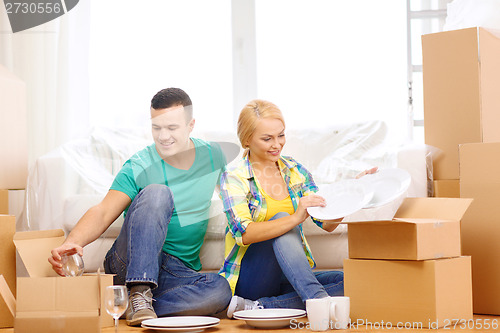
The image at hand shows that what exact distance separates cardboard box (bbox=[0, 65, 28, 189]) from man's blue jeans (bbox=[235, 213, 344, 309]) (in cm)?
96

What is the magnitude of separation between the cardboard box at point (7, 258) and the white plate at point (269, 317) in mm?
681

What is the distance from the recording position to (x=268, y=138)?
6.53ft

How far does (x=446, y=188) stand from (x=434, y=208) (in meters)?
0.50

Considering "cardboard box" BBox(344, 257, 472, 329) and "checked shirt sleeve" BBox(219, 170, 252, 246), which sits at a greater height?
"checked shirt sleeve" BBox(219, 170, 252, 246)

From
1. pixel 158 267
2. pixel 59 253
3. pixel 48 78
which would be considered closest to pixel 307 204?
pixel 158 267

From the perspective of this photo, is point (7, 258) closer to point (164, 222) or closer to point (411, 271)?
point (164, 222)

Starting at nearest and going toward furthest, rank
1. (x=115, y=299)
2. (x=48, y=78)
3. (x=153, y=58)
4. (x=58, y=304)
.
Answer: (x=115, y=299)
(x=58, y=304)
(x=48, y=78)
(x=153, y=58)

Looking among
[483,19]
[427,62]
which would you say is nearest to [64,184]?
[427,62]

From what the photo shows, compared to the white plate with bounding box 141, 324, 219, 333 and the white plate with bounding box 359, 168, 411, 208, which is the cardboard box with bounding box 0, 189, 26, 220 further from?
the white plate with bounding box 359, 168, 411, 208

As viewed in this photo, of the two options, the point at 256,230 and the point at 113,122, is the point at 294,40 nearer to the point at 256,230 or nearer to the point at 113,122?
the point at 113,122

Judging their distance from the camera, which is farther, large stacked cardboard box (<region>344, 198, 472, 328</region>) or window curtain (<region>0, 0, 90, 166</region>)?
window curtain (<region>0, 0, 90, 166</region>)

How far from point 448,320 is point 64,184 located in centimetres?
149

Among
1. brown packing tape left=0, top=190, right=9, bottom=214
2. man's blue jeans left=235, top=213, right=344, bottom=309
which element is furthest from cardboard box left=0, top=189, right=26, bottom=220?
man's blue jeans left=235, top=213, right=344, bottom=309

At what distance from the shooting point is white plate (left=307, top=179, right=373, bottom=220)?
1713 millimetres
